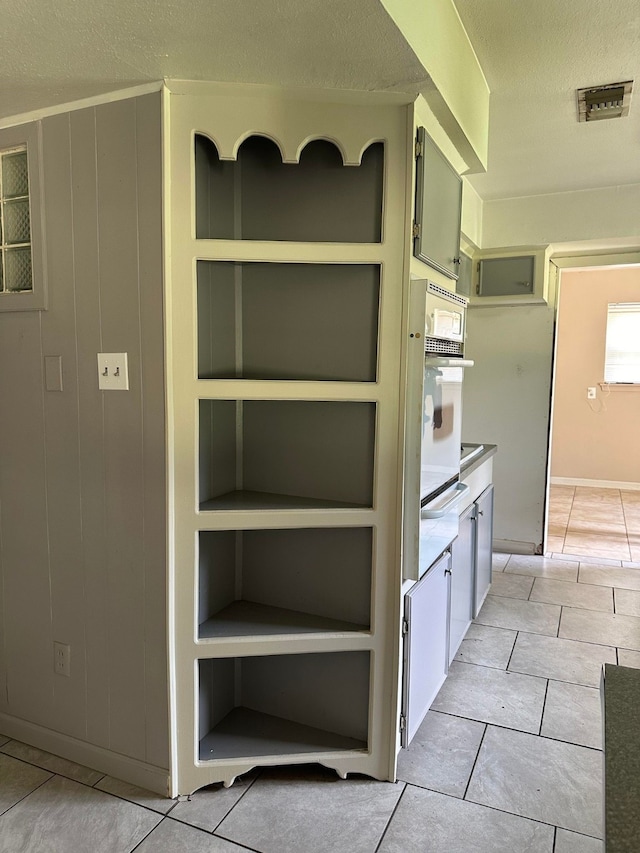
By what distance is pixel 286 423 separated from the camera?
2064 mm

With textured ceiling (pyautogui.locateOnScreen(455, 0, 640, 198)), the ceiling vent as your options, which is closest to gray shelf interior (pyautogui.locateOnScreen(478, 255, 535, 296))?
textured ceiling (pyautogui.locateOnScreen(455, 0, 640, 198))

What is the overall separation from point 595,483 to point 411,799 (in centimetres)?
565

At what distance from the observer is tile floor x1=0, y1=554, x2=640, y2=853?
1.71 meters

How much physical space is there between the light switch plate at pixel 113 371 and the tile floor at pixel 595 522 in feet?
12.2

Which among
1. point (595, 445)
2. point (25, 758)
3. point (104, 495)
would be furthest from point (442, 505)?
point (595, 445)

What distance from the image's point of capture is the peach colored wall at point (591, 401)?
6.50m

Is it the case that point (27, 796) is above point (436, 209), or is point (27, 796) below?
below

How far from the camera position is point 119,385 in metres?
1.86

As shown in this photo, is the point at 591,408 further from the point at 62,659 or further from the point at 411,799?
the point at 62,659

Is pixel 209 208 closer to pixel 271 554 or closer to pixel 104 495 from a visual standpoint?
pixel 104 495

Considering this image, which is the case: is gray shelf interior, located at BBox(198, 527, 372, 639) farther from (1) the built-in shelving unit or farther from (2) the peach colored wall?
(2) the peach colored wall

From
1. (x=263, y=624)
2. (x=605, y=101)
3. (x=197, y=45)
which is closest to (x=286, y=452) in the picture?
(x=263, y=624)

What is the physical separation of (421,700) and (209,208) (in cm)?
192

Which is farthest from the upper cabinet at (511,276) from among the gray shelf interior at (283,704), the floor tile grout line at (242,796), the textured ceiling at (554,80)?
the floor tile grout line at (242,796)
